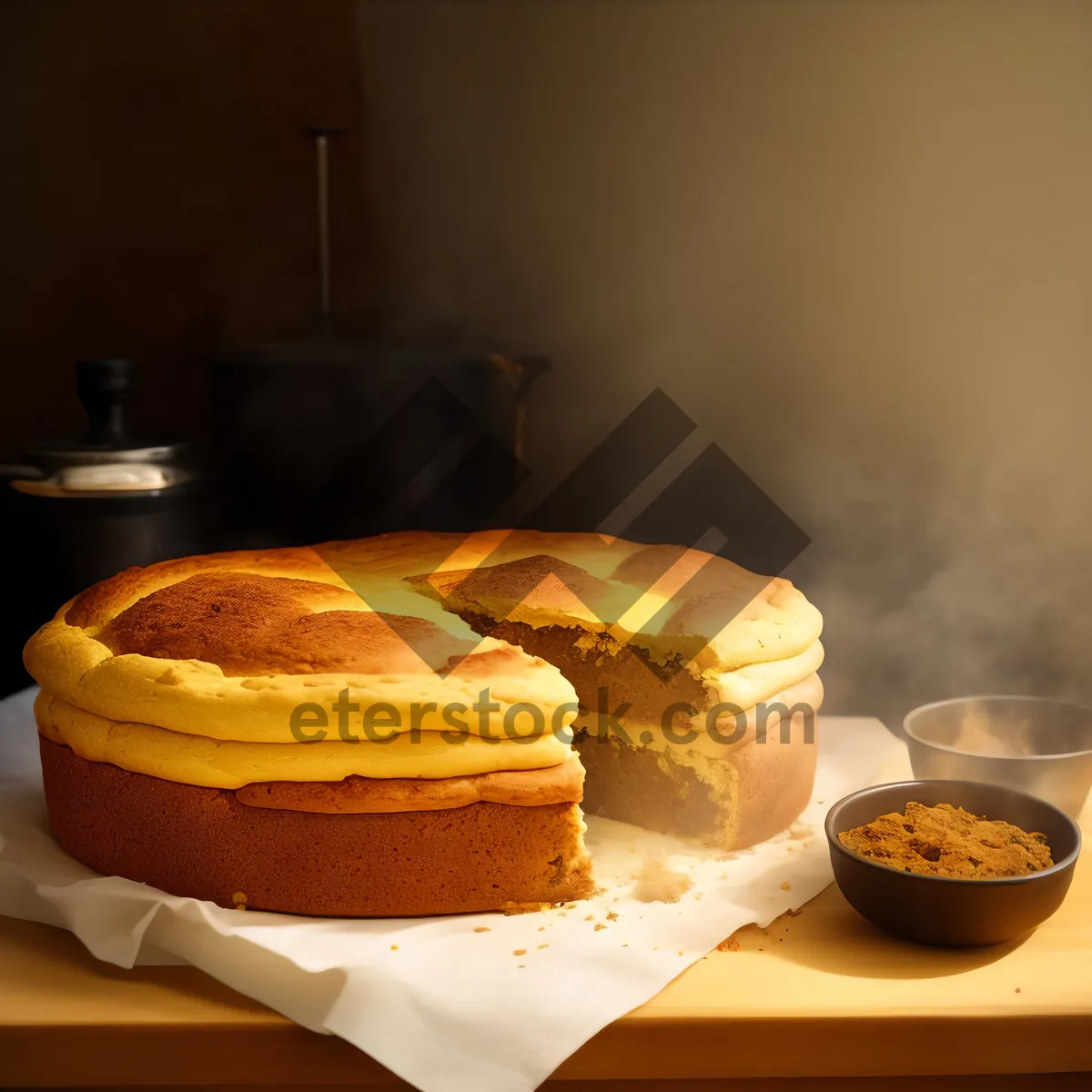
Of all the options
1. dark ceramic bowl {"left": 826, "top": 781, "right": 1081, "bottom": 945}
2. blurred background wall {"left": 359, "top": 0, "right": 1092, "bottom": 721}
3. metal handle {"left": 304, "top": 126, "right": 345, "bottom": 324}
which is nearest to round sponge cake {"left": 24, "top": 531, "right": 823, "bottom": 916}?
dark ceramic bowl {"left": 826, "top": 781, "right": 1081, "bottom": 945}

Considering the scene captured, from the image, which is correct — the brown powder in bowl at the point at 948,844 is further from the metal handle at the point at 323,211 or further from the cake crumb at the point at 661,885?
the metal handle at the point at 323,211

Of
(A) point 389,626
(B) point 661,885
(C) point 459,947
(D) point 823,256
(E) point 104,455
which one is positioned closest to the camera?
(C) point 459,947

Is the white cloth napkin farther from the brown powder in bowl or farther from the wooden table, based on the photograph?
the brown powder in bowl

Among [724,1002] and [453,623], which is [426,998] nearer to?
[724,1002]

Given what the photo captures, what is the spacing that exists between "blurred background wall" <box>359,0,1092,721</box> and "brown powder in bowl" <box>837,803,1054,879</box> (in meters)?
1.14

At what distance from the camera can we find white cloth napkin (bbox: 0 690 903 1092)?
4.89ft

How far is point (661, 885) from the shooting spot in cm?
185

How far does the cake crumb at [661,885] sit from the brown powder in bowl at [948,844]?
261 mm

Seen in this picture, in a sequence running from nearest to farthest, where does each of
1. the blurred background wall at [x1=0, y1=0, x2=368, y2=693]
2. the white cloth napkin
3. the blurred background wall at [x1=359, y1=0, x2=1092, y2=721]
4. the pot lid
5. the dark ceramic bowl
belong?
1. the white cloth napkin
2. the dark ceramic bowl
3. the pot lid
4. the blurred background wall at [x1=359, y1=0, x2=1092, y2=721]
5. the blurred background wall at [x1=0, y1=0, x2=368, y2=693]

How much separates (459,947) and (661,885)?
0.36 meters

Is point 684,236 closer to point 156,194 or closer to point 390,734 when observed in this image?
point 156,194

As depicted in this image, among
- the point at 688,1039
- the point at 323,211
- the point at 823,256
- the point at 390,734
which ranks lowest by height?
the point at 688,1039

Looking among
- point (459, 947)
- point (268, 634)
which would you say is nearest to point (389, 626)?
point (268, 634)

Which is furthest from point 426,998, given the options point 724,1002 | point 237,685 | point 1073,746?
point 1073,746
